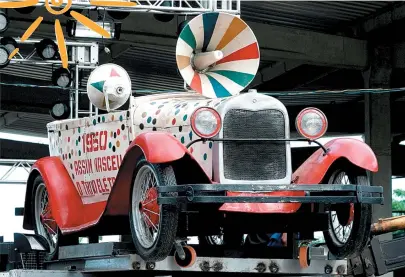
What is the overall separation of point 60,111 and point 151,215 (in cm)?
1066

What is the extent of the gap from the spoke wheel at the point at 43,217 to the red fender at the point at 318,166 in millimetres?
2171

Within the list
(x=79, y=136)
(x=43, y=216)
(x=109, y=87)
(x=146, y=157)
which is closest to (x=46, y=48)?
(x=43, y=216)

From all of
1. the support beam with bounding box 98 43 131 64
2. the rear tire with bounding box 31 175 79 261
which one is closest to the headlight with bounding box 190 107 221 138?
the rear tire with bounding box 31 175 79 261

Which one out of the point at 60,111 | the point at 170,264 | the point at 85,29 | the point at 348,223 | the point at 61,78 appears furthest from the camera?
the point at 61,78

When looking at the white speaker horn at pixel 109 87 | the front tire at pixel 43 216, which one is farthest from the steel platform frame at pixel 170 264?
the white speaker horn at pixel 109 87

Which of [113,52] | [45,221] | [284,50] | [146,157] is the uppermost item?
[113,52]

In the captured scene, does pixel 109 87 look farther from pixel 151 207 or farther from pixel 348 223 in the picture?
pixel 348 223

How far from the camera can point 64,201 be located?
889cm

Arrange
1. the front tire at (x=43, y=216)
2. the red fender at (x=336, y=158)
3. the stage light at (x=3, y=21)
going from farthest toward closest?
the stage light at (x=3, y=21) < the front tire at (x=43, y=216) < the red fender at (x=336, y=158)

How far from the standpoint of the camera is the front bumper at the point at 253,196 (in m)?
7.20

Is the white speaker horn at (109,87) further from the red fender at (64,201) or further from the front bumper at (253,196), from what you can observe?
the front bumper at (253,196)

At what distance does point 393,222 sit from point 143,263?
2.43 meters

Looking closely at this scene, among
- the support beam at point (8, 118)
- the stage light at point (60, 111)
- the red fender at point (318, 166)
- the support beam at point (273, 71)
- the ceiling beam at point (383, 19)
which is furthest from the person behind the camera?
the support beam at point (8, 118)

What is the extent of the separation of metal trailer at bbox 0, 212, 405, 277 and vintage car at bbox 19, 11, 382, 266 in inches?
5.5
